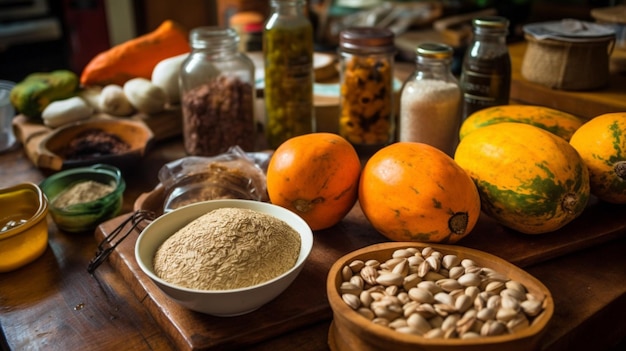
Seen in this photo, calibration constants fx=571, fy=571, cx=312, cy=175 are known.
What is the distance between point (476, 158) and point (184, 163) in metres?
0.46

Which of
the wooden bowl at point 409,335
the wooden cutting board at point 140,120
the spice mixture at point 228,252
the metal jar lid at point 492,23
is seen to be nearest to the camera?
the wooden bowl at point 409,335

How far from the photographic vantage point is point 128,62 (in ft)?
4.32

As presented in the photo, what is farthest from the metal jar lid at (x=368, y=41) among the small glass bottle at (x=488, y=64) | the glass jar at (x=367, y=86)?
the small glass bottle at (x=488, y=64)

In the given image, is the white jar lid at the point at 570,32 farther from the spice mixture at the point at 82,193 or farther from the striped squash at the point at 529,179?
the spice mixture at the point at 82,193

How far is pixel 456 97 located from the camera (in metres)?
0.96

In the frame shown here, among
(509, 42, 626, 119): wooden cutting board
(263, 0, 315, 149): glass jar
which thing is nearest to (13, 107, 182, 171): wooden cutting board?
(263, 0, 315, 149): glass jar

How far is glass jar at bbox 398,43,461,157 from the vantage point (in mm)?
944

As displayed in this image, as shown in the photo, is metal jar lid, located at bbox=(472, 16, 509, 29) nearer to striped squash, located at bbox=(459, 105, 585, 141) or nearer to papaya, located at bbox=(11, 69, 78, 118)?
striped squash, located at bbox=(459, 105, 585, 141)

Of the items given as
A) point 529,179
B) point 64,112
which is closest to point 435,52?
point 529,179

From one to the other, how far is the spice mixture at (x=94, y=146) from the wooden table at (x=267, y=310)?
20 centimetres

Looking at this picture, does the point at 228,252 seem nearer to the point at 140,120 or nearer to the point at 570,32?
the point at 140,120

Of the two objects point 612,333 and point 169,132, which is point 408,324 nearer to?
point 612,333

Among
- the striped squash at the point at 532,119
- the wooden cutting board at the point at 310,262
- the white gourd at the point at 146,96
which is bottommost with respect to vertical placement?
the wooden cutting board at the point at 310,262

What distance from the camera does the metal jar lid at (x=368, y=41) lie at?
3.26 feet
